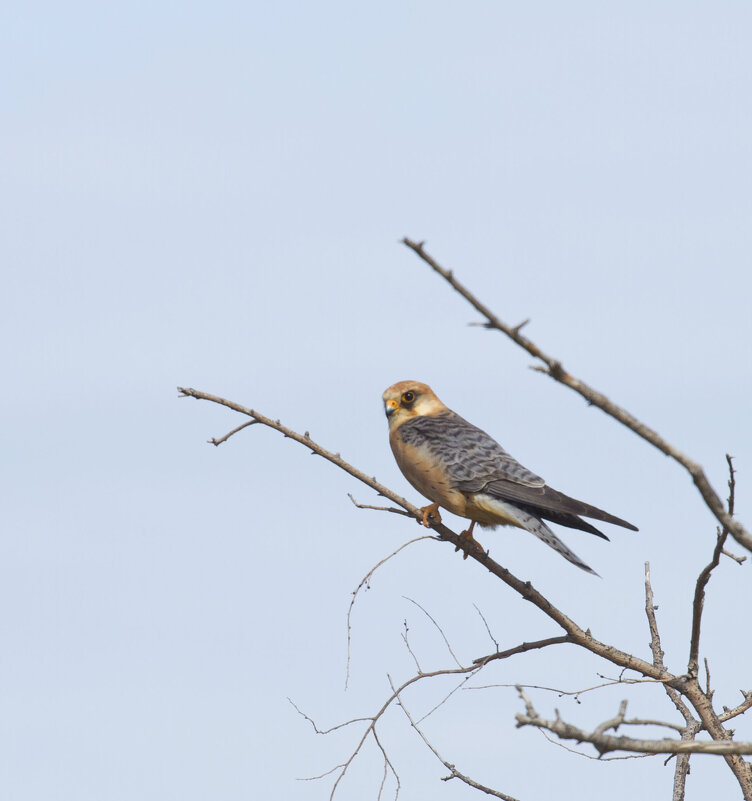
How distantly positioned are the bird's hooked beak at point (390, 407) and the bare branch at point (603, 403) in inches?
243

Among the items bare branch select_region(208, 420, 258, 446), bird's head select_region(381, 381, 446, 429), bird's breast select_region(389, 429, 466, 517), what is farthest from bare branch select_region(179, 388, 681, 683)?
bird's head select_region(381, 381, 446, 429)

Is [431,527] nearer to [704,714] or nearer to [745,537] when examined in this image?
[704,714]

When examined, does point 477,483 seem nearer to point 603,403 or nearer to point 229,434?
point 229,434

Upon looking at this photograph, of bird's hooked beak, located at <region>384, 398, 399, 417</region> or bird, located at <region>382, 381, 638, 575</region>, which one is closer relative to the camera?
bird, located at <region>382, 381, 638, 575</region>

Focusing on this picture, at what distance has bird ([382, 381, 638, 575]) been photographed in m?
7.24

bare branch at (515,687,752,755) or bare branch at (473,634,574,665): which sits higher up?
bare branch at (473,634,574,665)

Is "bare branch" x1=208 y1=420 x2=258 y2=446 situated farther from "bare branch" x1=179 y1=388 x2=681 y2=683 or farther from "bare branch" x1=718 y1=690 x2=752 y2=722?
"bare branch" x1=718 y1=690 x2=752 y2=722

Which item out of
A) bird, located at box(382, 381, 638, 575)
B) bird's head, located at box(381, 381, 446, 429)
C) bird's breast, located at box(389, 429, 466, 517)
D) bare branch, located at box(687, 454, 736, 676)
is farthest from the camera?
bird's head, located at box(381, 381, 446, 429)

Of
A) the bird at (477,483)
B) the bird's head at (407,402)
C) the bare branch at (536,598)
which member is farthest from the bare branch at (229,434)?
the bird's head at (407,402)

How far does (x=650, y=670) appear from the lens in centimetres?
557

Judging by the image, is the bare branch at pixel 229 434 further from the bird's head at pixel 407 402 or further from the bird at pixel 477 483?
the bird's head at pixel 407 402

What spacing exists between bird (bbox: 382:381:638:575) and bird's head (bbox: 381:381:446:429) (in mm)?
295

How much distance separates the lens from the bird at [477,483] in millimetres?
7238

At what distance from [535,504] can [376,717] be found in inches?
98.6
